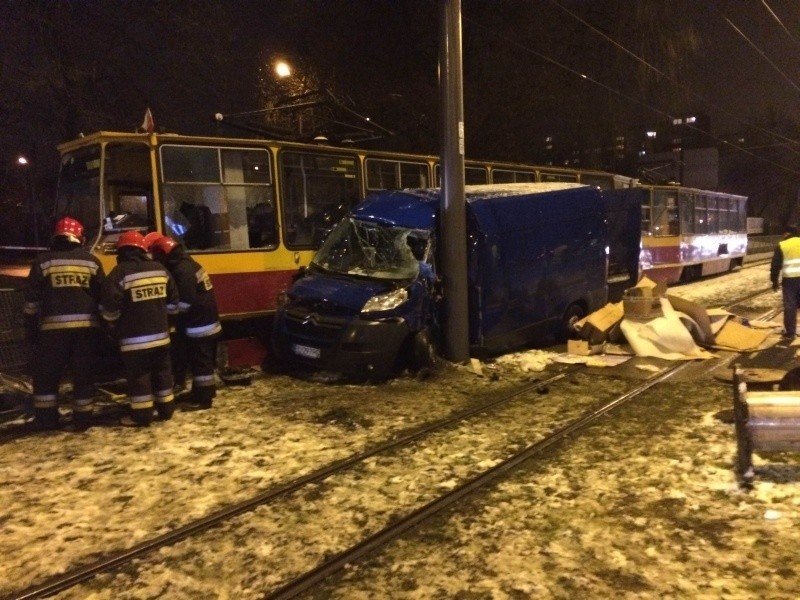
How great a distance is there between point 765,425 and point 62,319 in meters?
5.83

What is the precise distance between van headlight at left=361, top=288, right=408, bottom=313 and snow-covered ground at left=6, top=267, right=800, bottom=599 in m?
1.34

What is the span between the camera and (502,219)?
8922mm

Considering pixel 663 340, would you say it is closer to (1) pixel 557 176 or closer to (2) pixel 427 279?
(2) pixel 427 279

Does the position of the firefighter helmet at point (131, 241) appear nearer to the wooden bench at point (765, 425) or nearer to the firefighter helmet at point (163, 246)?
the firefighter helmet at point (163, 246)

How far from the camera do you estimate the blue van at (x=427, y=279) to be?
7633mm

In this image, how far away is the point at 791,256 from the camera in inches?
383

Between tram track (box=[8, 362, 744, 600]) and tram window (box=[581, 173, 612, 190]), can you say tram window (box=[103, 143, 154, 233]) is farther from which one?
tram window (box=[581, 173, 612, 190])

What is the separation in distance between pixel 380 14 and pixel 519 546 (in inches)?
801

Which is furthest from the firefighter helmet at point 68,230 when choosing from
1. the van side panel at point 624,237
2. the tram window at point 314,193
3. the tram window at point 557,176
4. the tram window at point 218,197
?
the tram window at point 557,176

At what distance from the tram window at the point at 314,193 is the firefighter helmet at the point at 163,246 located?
2.80 metres

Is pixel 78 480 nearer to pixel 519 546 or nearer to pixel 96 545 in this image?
pixel 96 545

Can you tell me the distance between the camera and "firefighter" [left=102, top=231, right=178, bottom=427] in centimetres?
601

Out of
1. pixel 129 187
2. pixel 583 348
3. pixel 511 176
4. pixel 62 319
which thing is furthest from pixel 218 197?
pixel 511 176

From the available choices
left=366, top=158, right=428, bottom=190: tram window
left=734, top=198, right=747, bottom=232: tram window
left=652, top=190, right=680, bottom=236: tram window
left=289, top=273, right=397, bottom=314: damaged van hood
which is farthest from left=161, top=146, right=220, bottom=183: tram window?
left=734, top=198, right=747, bottom=232: tram window
